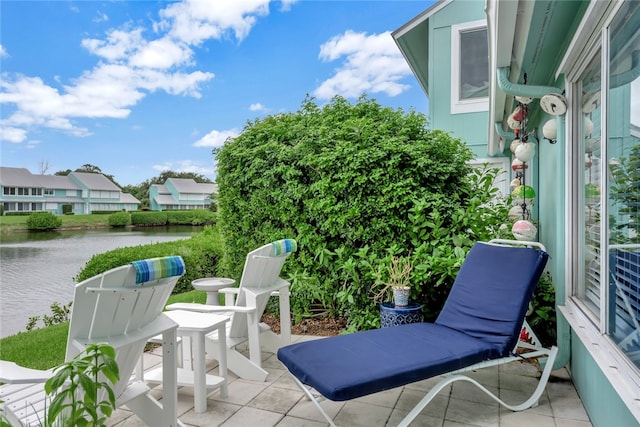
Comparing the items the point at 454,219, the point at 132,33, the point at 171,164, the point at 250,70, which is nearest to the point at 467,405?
the point at 454,219

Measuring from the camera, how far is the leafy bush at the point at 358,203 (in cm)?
423

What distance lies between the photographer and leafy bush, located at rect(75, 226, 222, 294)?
658 cm

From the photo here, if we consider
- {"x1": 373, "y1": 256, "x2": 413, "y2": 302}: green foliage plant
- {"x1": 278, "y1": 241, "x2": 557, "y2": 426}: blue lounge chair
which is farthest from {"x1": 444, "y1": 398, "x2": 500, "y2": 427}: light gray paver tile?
{"x1": 373, "y1": 256, "x2": 413, "y2": 302}: green foliage plant

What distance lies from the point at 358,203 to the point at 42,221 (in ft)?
67.3

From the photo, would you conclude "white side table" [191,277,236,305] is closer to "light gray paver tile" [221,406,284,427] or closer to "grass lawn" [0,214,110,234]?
"light gray paver tile" [221,406,284,427]

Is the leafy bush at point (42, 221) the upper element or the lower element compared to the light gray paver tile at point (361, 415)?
upper

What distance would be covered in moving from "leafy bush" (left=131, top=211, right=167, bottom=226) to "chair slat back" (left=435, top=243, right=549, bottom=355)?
23.3 m

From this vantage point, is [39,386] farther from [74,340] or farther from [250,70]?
[250,70]

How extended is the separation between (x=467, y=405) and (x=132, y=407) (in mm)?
2095

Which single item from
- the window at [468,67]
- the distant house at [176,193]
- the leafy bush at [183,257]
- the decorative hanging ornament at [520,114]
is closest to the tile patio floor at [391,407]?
the decorative hanging ornament at [520,114]

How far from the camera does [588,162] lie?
2.80 metres

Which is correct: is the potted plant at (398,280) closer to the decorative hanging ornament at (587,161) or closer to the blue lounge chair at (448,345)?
the blue lounge chair at (448,345)

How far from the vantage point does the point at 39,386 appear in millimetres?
2148

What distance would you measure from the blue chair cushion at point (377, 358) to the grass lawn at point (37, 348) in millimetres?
2544
